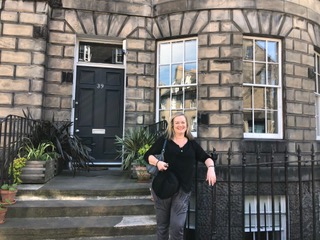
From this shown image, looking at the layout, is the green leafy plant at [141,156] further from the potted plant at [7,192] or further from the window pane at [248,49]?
the window pane at [248,49]

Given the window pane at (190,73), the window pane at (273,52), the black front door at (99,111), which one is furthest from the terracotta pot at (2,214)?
the window pane at (273,52)

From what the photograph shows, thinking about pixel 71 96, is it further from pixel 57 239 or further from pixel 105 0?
pixel 57 239

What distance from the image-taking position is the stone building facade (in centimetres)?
642

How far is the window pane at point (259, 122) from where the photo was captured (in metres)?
6.70

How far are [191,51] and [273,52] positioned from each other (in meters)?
1.84

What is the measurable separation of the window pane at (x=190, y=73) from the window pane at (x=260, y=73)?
1361 millimetres

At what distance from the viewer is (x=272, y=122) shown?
6.82 metres

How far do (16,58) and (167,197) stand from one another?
495 cm

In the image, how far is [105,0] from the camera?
7.12m

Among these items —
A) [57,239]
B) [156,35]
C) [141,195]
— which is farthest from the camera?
[156,35]

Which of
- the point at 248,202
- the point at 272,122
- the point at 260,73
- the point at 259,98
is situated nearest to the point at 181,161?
the point at 248,202

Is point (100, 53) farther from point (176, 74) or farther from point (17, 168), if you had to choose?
point (17, 168)

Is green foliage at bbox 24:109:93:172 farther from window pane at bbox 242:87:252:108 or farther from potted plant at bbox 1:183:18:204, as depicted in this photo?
window pane at bbox 242:87:252:108

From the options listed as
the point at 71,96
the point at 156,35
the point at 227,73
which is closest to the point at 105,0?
→ the point at 156,35
